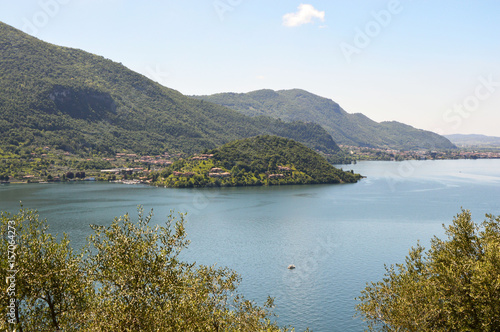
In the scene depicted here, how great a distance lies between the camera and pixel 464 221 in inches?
1399

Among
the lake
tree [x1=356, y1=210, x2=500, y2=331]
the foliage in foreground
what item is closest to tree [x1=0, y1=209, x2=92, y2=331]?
the foliage in foreground

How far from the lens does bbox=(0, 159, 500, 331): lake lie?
6034cm

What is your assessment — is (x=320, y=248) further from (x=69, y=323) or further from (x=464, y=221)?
(x=69, y=323)

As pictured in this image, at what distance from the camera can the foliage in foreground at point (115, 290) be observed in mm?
22084

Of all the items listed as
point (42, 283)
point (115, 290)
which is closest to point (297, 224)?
point (115, 290)

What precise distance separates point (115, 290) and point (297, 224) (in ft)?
299

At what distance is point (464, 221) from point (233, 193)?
142815 mm

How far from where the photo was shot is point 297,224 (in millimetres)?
112375

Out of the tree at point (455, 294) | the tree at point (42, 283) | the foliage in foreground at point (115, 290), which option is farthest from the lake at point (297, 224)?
the tree at point (42, 283)

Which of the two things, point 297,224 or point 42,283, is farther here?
point 297,224

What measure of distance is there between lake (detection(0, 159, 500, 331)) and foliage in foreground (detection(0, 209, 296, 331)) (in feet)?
92.2

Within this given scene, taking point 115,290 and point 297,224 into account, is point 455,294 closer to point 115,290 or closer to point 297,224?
point 115,290

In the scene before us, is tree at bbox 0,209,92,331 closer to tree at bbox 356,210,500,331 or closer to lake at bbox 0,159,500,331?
tree at bbox 356,210,500,331

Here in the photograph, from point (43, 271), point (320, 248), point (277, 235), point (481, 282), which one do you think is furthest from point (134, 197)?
point (481, 282)
